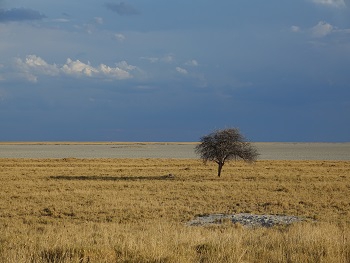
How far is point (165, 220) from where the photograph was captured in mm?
22250

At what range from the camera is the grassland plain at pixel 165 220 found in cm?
1034

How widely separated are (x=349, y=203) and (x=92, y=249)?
72.8 ft

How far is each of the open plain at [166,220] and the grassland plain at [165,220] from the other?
0.03 m

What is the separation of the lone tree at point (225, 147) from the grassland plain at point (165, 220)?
2.55 meters

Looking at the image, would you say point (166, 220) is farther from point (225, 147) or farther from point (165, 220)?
point (225, 147)

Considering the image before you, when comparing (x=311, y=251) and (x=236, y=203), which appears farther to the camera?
(x=236, y=203)

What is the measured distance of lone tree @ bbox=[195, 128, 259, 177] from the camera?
50.2 meters

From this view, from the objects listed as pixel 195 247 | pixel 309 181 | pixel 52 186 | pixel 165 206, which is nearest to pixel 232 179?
pixel 309 181

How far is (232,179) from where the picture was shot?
46375mm

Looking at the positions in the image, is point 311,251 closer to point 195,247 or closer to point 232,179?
point 195,247

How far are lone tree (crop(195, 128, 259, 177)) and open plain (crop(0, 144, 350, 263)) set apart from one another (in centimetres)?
267

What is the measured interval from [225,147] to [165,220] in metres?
28.6

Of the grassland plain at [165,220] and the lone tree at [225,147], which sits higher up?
the lone tree at [225,147]

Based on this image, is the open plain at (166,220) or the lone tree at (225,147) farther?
the lone tree at (225,147)
